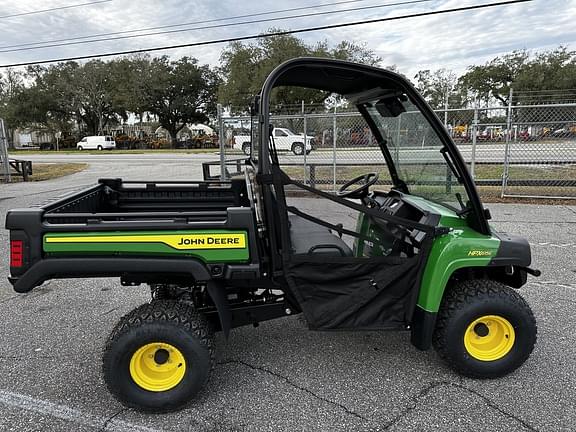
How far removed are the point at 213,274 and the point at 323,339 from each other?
49.4 inches

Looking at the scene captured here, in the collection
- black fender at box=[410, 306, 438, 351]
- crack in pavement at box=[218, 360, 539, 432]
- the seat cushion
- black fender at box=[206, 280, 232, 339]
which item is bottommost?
crack in pavement at box=[218, 360, 539, 432]

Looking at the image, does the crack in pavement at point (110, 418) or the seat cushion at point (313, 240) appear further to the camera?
the seat cushion at point (313, 240)

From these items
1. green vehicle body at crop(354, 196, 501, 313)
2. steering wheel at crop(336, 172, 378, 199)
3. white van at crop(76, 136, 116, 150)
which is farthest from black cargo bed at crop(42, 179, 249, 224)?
white van at crop(76, 136, 116, 150)

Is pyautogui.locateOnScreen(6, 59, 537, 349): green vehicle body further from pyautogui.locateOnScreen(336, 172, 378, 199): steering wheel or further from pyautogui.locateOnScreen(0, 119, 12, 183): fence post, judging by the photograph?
pyautogui.locateOnScreen(0, 119, 12, 183): fence post

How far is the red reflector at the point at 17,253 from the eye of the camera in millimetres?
2201

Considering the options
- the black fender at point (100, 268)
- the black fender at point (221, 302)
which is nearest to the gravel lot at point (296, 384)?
the black fender at point (221, 302)

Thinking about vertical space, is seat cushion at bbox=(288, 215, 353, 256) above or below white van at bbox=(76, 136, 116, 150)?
below

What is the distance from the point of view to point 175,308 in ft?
8.18

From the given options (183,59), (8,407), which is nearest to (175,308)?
(8,407)

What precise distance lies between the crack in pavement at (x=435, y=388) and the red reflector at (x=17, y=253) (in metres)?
2.14

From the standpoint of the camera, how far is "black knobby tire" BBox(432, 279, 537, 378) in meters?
2.53

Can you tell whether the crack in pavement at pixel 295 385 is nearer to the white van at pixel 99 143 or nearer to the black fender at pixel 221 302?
the black fender at pixel 221 302

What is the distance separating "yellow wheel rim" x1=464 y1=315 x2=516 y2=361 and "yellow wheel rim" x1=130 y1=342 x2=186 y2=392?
1.76 metres

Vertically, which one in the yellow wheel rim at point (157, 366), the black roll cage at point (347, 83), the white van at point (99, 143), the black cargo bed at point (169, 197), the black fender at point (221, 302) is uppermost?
the white van at point (99, 143)
